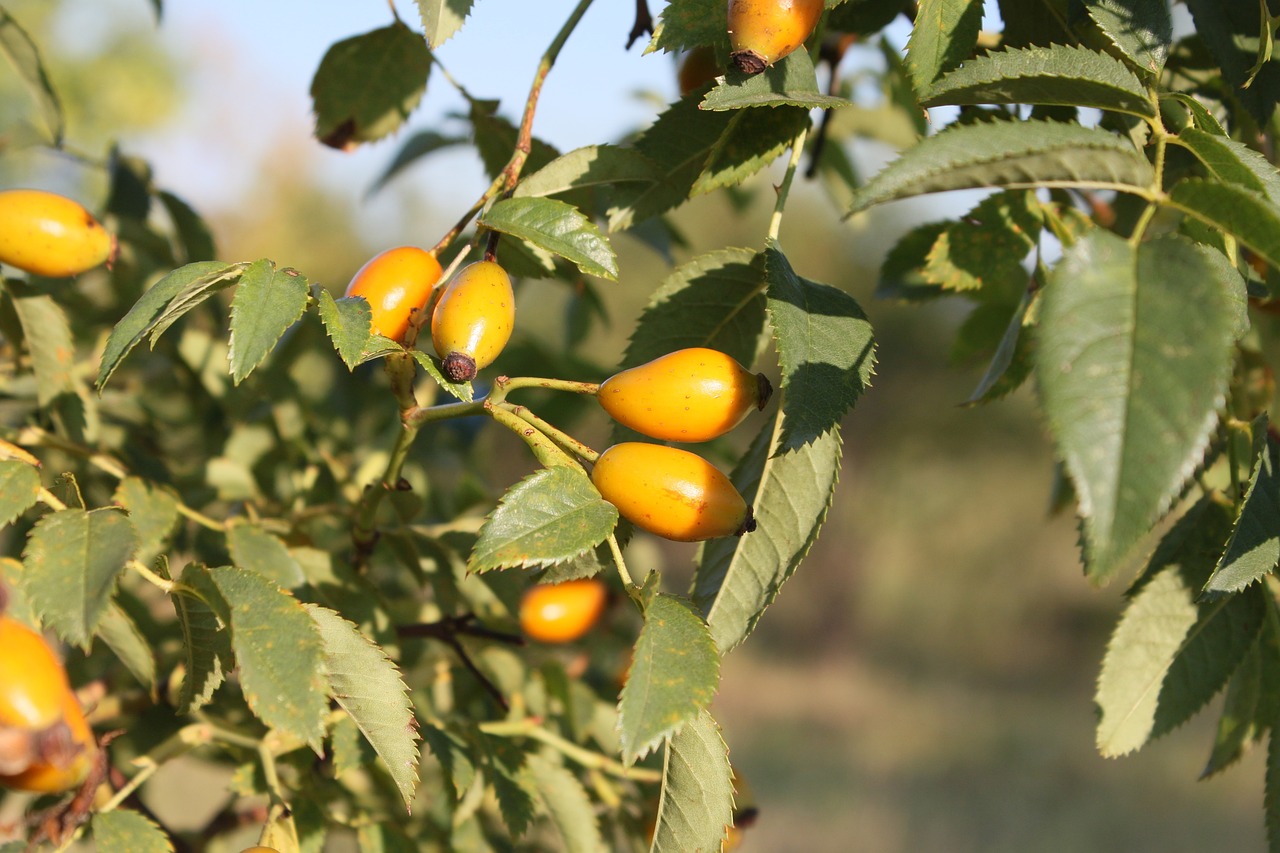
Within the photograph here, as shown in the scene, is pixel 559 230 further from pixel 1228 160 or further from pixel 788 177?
pixel 1228 160

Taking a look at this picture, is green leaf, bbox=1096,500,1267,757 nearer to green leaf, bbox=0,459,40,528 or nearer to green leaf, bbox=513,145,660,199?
green leaf, bbox=513,145,660,199

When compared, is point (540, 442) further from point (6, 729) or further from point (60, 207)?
point (60, 207)

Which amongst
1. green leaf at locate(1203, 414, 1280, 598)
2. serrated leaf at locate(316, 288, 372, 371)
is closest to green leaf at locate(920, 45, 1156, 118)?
green leaf at locate(1203, 414, 1280, 598)

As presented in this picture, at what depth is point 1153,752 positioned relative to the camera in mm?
6051

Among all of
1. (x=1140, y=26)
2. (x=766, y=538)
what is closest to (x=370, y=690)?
(x=766, y=538)

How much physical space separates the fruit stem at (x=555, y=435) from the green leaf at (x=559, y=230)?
0.32 feet

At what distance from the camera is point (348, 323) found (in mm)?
583

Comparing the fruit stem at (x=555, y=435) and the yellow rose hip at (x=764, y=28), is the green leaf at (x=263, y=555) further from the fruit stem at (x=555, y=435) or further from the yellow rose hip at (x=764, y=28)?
the yellow rose hip at (x=764, y=28)

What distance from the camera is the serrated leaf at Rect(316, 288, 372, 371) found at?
557 mm

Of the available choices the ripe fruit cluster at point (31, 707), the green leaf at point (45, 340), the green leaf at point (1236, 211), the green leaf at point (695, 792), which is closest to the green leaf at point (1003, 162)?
the green leaf at point (1236, 211)

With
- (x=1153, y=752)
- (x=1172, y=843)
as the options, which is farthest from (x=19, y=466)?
(x=1153, y=752)

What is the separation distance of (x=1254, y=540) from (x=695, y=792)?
15.5 inches

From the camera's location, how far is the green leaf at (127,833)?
656 mm

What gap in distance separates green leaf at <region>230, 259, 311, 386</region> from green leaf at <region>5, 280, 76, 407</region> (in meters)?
0.34
